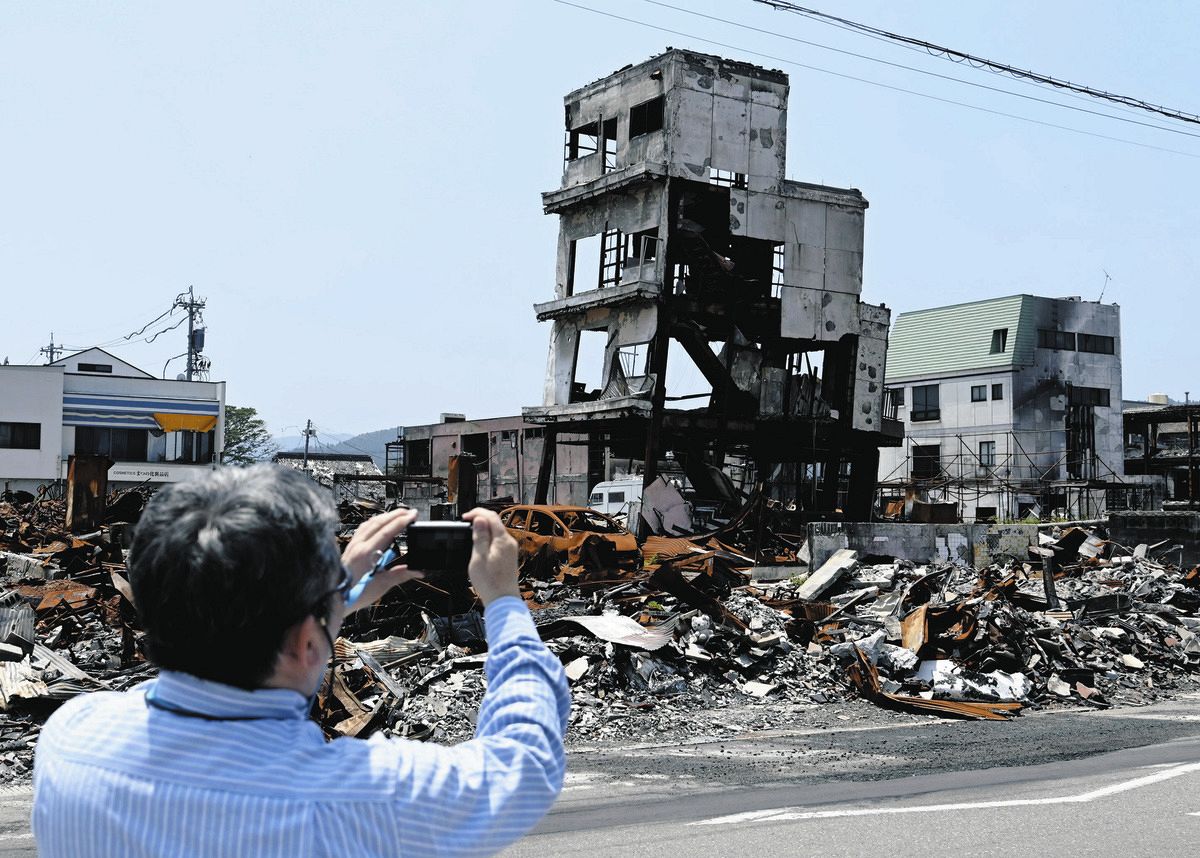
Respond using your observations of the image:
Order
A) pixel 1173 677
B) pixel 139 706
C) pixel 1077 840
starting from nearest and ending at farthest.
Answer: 1. pixel 139 706
2. pixel 1077 840
3. pixel 1173 677

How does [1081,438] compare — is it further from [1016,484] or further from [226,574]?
[226,574]

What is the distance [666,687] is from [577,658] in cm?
100

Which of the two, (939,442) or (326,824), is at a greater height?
(939,442)

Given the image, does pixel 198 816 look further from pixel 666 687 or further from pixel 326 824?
pixel 666 687

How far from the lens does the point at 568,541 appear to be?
74.8 feet

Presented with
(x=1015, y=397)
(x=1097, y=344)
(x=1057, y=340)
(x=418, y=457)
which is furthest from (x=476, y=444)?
(x=1097, y=344)

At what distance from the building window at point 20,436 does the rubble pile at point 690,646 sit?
4524 centimetres

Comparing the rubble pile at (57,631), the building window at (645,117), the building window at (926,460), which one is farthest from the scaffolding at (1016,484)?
the rubble pile at (57,631)

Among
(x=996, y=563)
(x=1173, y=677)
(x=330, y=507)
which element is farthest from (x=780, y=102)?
(x=330, y=507)

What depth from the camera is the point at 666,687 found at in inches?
539

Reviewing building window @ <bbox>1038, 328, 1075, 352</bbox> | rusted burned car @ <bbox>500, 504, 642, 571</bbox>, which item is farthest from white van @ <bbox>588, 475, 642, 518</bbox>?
building window @ <bbox>1038, 328, 1075, 352</bbox>

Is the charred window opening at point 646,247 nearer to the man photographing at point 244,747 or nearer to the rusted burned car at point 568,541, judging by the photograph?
the rusted burned car at point 568,541

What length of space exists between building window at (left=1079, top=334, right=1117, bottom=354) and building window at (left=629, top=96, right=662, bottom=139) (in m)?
36.5

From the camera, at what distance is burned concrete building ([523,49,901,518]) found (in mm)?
38812
